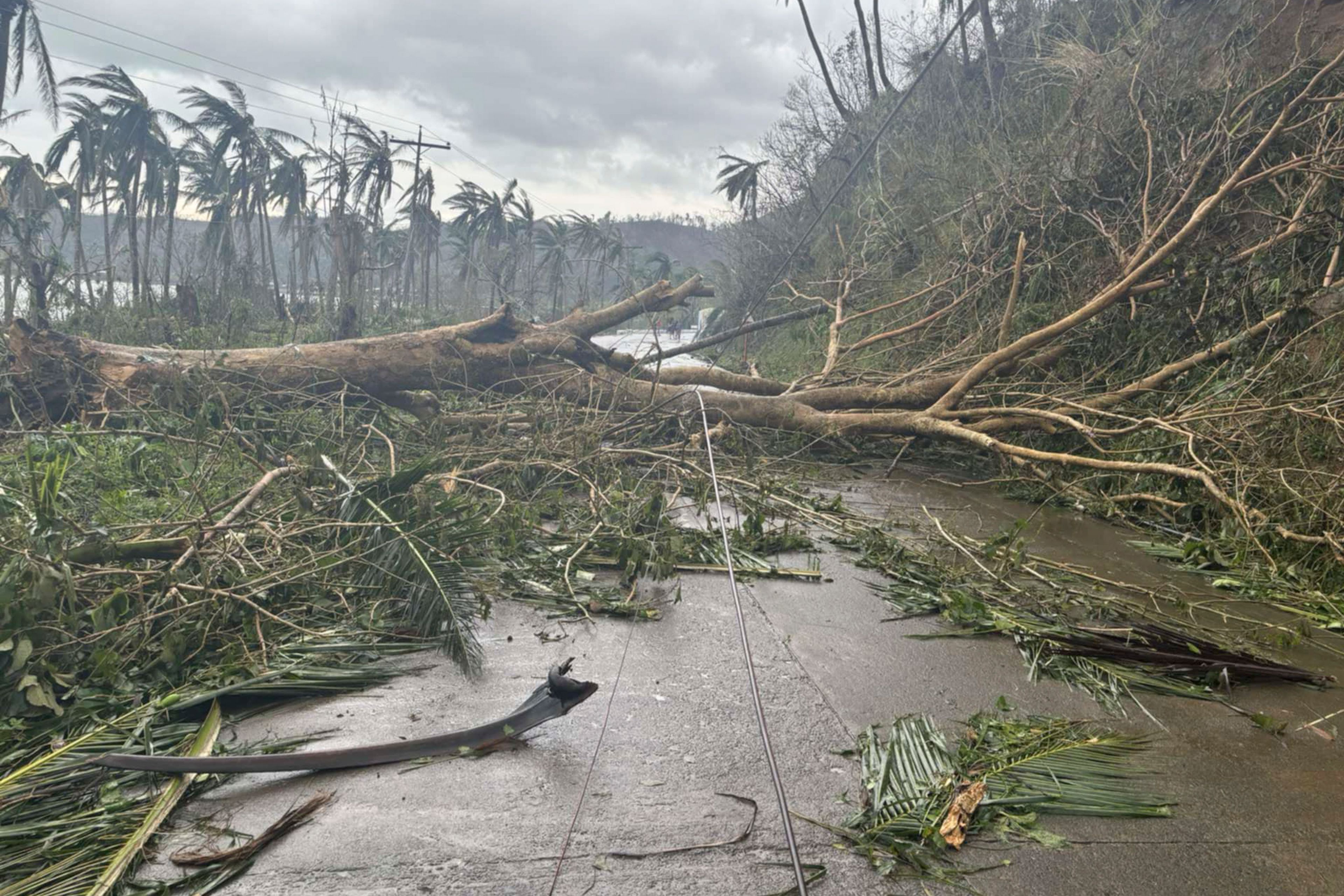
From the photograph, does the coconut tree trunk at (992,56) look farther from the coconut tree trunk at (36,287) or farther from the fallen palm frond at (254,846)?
the fallen palm frond at (254,846)

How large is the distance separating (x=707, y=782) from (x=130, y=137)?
2768cm

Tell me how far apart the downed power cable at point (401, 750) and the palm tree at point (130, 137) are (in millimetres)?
22424

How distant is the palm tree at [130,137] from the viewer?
21969 millimetres

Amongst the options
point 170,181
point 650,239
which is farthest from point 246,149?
point 650,239

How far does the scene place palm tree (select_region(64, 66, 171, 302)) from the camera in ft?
72.1

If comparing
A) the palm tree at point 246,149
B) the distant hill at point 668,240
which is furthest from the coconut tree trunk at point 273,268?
the distant hill at point 668,240

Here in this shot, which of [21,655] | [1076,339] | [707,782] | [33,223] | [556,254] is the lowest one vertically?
[707,782]

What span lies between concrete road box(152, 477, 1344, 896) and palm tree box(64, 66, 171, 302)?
Answer: 22.2 meters

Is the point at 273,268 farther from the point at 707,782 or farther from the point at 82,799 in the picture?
the point at 707,782

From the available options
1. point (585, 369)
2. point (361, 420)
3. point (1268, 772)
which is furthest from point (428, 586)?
point (585, 369)

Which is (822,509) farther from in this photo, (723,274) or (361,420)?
(723,274)

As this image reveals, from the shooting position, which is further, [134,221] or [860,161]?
[134,221]

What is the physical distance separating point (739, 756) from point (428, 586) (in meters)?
1.43

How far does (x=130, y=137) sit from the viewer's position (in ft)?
76.0
